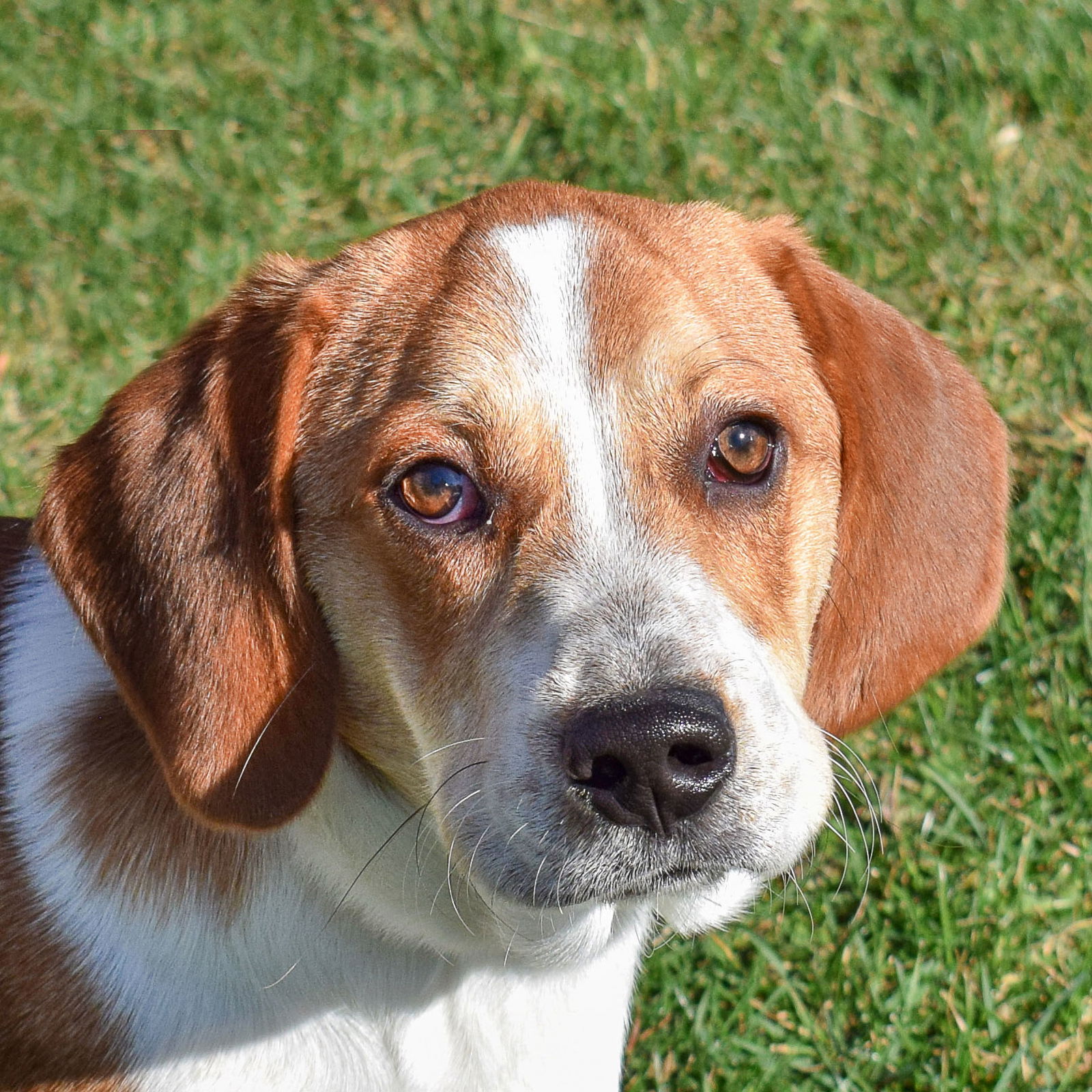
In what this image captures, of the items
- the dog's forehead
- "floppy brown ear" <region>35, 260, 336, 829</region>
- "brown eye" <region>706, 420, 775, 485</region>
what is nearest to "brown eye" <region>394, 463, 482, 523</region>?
the dog's forehead

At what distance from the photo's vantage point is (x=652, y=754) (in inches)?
115

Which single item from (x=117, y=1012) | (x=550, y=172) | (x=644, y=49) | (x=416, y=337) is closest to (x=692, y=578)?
(x=416, y=337)

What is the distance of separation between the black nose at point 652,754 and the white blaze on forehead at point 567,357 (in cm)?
49

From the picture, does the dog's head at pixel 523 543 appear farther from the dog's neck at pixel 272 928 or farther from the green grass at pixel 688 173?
the green grass at pixel 688 173

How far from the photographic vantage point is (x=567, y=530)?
3.30m

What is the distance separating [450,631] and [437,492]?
0.31 metres

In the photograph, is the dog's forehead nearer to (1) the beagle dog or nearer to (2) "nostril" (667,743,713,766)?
(1) the beagle dog

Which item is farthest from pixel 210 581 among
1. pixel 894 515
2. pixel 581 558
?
pixel 894 515

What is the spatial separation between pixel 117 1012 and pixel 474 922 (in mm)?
837

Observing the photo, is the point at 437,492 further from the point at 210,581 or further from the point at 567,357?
the point at 210,581

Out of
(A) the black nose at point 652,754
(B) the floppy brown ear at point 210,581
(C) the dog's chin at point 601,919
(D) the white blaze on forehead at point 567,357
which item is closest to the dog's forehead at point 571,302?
(D) the white blaze on forehead at point 567,357

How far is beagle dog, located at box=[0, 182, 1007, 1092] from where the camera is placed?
10.5 feet

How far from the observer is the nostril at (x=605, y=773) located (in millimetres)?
2975

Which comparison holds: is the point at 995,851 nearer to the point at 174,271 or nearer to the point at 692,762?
the point at 692,762
